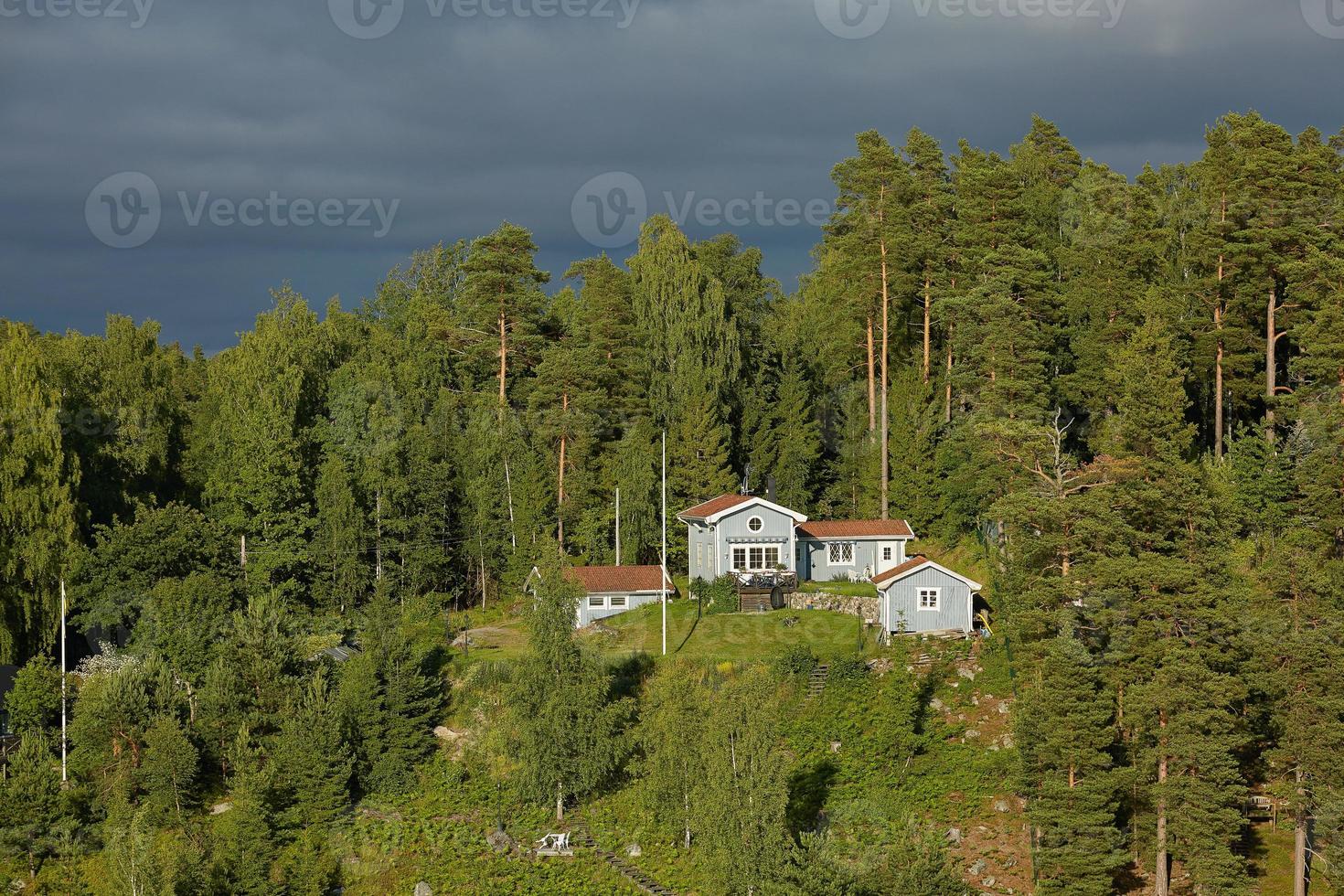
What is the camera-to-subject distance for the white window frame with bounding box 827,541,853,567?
61.2m

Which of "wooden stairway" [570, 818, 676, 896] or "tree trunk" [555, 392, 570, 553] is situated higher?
"tree trunk" [555, 392, 570, 553]

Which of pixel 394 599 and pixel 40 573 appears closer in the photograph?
pixel 40 573

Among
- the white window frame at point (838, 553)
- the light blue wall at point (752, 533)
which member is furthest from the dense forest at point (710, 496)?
the light blue wall at point (752, 533)

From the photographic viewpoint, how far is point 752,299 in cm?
8169

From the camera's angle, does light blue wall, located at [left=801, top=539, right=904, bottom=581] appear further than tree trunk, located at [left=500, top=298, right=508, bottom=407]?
No

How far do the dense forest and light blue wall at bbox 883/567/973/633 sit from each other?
1.85 m

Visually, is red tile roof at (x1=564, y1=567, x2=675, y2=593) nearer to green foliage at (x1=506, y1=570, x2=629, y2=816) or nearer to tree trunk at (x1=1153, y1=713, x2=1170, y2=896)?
green foliage at (x1=506, y1=570, x2=629, y2=816)

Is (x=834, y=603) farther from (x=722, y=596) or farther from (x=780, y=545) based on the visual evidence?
(x=722, y=596)

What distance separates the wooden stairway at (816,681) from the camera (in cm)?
4741

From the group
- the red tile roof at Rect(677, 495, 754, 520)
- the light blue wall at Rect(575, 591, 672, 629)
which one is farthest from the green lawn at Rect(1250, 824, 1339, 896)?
the light blue wall at Rect(575, 591, 672, 629)

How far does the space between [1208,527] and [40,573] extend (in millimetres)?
41404

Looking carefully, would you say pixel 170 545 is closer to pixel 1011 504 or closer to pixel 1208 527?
pixel 1011 504

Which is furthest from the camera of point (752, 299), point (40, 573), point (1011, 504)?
point (752, 299)

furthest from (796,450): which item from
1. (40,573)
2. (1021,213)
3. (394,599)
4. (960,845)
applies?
(40,573)
